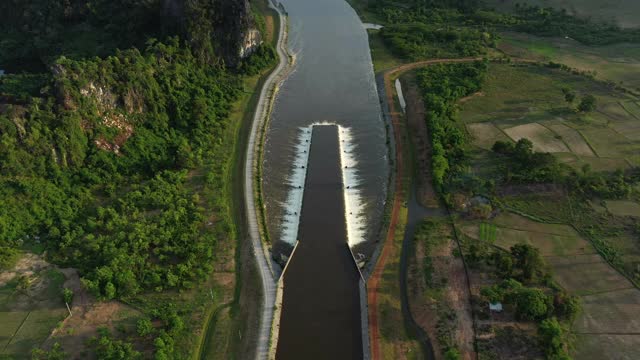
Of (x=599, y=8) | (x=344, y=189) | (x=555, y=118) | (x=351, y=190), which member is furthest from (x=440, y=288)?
(x=599, y=8)

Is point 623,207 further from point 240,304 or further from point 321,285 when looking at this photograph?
point 240,304

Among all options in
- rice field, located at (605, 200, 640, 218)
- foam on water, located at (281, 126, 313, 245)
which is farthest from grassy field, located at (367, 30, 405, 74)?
rice field, located at (605, 200, 640, 218)

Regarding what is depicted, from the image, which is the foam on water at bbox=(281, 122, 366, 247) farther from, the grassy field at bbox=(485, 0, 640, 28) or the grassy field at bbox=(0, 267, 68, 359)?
the grassy field at bbox=(485, 0, 640, 28)

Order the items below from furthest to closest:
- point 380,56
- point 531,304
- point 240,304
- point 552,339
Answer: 1. point 380,56
2. point 240,304
3. point 531,304
4. point 552,339

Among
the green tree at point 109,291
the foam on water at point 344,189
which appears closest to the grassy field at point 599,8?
the foam on water at point 344,189

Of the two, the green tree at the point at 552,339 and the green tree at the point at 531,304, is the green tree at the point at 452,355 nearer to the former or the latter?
the green tree at the point at 552,339

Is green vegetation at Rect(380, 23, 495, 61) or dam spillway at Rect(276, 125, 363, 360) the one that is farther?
green vegetation at Rect(380, 23, 495, 61)
